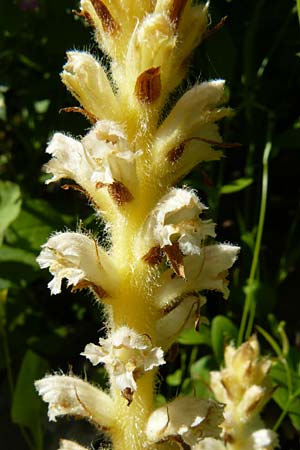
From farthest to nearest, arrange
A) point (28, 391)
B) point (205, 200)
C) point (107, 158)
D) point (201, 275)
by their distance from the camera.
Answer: point (205, 200)
point (28, 391)
point (201, 275)
point (107, 158)

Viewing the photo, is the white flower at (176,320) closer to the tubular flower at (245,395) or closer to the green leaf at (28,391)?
the tubular flower at (245,395)

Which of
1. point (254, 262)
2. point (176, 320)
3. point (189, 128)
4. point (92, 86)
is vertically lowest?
point (254, 262)

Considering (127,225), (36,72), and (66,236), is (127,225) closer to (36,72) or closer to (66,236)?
(66,236)

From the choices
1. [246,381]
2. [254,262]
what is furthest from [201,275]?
[254,262]

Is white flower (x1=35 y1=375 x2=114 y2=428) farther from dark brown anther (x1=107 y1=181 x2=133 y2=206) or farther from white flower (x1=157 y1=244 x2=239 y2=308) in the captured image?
dark brown anther (x1=107 y1=181 x2=133 y2=206)

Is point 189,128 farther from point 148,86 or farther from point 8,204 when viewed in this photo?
point 8,204

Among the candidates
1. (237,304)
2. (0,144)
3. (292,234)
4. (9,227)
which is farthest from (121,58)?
(0,144)

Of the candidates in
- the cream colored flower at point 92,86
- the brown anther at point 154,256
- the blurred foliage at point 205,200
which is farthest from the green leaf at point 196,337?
the cream colored flower at point 92,86
